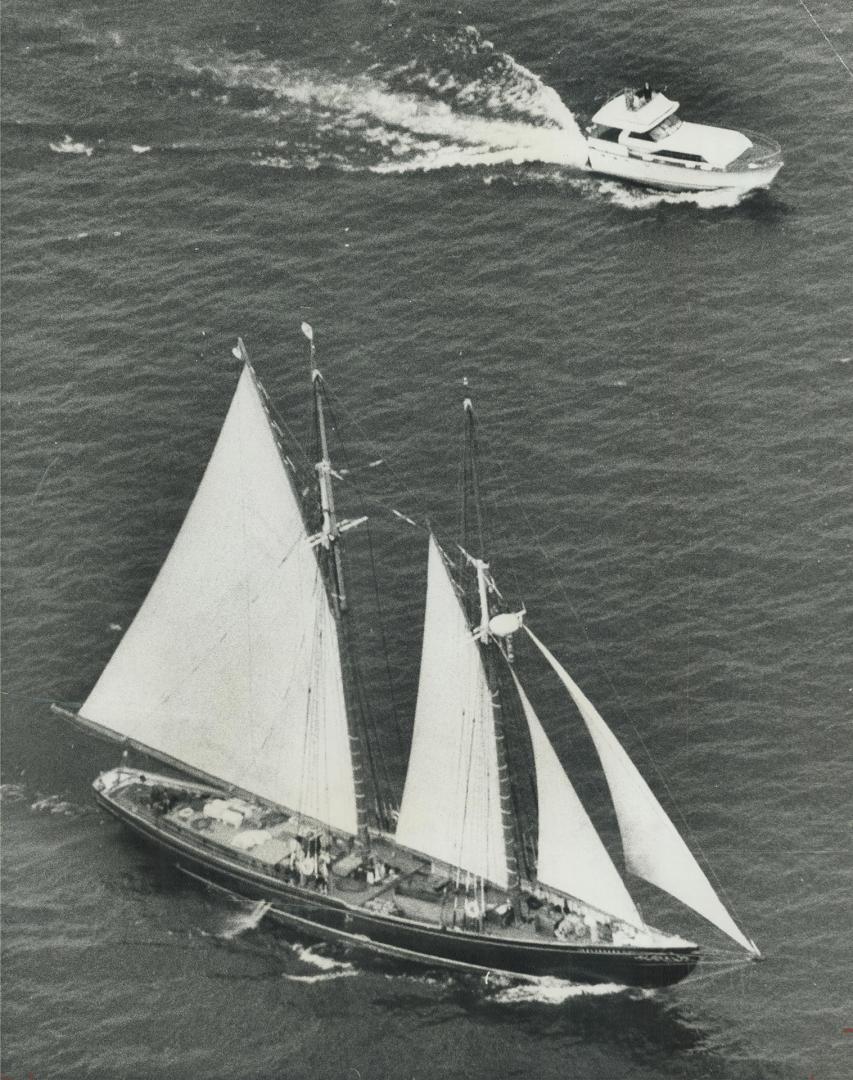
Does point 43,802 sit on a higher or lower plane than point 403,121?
lower

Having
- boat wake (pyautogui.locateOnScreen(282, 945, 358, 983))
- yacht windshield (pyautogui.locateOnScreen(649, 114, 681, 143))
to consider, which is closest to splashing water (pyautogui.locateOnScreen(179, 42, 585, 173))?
yacht windshield (pyautogui.locateOnScreen(649, 114, 681, 143))

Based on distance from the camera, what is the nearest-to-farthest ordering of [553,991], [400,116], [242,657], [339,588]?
[553,991], [339,588], [242,657], [400,116]

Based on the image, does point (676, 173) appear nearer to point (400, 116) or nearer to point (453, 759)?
point (400, 116)

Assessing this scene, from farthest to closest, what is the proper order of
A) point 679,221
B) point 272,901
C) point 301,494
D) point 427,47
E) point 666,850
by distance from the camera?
1. point 427,47
2. point 679,221
3. point 301,494
4. point 272,901
5. point 666,850

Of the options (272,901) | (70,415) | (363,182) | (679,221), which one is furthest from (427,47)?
(272,901)

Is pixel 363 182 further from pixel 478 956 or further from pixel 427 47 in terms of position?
pixel 478 956

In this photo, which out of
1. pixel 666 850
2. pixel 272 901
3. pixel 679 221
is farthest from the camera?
pixel 679 221

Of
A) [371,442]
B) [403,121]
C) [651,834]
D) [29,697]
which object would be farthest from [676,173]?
[651,834]

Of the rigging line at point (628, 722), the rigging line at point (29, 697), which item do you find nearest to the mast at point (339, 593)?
the rigging line at point (628, 722)
